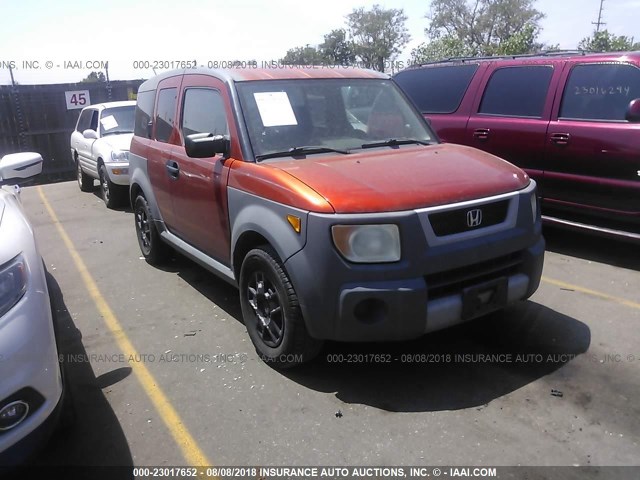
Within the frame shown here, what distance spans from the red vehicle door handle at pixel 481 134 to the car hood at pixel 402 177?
2.44 m

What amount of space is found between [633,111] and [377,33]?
168 ft

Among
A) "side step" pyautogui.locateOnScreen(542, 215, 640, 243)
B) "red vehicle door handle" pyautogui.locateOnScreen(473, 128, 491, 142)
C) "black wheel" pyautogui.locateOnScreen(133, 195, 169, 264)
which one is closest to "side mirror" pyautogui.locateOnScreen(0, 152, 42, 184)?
"black wheel" pyautogui.locateOnScreen(133, 195, 169, 264)

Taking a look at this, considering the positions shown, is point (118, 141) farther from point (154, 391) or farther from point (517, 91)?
point (154, 391)

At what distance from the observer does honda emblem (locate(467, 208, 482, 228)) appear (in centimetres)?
320

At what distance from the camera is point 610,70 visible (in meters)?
5.27

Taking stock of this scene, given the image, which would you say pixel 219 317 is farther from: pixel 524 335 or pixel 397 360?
pixel 524 335

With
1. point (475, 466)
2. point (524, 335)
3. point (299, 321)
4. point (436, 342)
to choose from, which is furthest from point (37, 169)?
point (524, 335)

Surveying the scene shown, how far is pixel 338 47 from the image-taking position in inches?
1984

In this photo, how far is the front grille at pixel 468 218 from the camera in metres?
3.10

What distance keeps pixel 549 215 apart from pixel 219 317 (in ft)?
12.4

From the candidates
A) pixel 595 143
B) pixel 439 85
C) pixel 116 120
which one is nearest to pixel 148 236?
pixel 439 85

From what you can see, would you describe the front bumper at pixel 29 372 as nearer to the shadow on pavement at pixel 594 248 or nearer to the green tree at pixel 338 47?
the shadow on pavement at pixel 594 248

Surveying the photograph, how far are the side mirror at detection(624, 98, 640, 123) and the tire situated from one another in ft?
24.4

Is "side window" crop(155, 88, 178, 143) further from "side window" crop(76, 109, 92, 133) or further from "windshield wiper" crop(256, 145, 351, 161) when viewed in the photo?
"side window" crop(76, 109, 92, 133)
